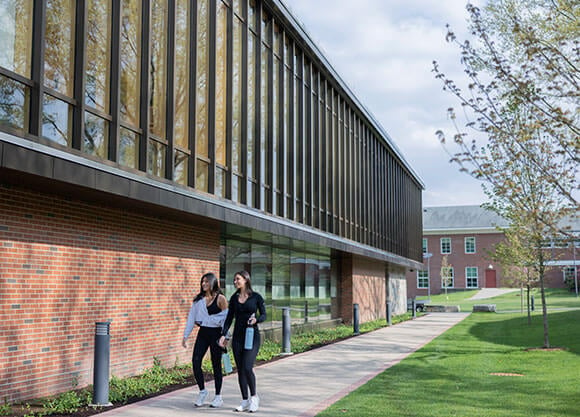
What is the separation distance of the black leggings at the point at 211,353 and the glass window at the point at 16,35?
4287 millimetres

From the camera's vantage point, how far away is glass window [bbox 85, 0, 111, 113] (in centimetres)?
1028

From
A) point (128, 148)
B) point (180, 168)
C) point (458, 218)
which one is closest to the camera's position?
point (128, 148)

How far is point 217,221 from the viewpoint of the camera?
46.8 ft

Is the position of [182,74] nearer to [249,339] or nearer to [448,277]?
[249,339]

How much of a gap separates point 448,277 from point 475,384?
210ft

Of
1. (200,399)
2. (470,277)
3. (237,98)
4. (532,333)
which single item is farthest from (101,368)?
(470,277)

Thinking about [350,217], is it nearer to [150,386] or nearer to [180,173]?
[180,173]

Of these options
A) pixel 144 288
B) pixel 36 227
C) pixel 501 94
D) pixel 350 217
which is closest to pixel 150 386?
pixel 144 288

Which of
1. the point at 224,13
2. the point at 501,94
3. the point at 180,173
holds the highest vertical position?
the point at 224,13

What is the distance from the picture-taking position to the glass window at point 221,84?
48.1ft

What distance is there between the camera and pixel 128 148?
1129 centimetres

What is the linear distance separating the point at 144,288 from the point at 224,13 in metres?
6.61

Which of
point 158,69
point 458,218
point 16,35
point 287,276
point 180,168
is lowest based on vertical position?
point 287,276

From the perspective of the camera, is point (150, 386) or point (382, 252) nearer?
point (150, 386)
